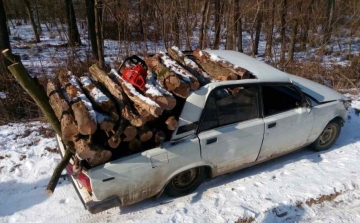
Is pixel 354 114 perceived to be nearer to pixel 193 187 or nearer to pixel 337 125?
pixel 337 125

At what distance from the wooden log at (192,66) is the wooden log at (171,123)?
2.28 feet

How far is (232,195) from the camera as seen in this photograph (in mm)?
4199

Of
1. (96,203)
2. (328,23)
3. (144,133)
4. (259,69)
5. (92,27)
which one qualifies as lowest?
(96,203)

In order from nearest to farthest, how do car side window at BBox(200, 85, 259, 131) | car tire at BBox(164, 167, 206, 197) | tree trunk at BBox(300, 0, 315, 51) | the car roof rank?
car side window at BBox(200, 85, 259, 131) < car tire at BBox(164, 167, 206, 197) < the car roof < tree trunk at BBox(300, 0, 315, 51)

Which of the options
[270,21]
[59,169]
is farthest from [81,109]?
[270,21]

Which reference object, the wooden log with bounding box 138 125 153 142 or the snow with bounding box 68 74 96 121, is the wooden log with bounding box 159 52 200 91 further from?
the snow with bounding box 68 74 96 121

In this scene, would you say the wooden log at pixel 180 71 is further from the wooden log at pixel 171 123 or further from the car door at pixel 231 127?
the wooden log at pixel 171 123

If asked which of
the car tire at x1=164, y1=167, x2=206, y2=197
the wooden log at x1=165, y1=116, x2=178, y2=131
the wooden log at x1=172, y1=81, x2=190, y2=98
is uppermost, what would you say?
the wooden log at x1=172, y1=81, x2=190, y2=98

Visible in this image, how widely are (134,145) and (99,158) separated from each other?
0.46m

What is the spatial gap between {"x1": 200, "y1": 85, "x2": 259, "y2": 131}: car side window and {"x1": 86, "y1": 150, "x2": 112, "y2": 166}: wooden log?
4.12 ft

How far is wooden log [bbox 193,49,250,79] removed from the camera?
429cm

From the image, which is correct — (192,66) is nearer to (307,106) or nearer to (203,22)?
(307,106)

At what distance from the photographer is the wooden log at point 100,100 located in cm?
352

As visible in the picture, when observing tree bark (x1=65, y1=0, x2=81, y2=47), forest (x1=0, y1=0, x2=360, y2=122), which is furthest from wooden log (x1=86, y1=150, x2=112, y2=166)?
tree bark (x1=65, y1=0, x2=81, y2=47)
